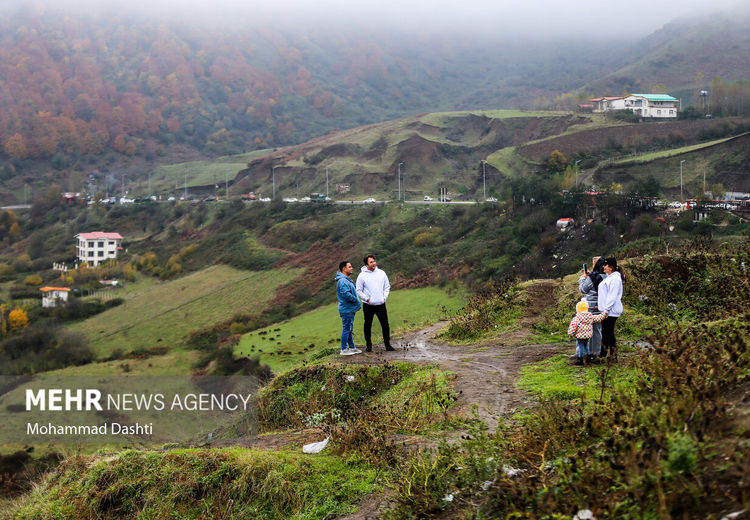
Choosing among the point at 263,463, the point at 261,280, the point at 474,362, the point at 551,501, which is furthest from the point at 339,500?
the point at 261,280

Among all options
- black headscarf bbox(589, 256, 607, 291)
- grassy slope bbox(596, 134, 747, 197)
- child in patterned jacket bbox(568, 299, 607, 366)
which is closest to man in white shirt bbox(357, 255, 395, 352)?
child in patterned jacket bbox(568, 299, 607, 366)

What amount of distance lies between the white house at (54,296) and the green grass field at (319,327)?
24.0 metres

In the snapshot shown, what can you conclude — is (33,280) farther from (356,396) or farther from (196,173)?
(356,396)

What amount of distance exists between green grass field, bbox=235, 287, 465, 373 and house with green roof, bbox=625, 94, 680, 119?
4080cm

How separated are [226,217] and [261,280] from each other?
2135 cm

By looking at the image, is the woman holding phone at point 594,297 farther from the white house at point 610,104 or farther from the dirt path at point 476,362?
the white house at point 610,104

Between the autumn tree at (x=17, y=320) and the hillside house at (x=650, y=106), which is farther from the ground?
the hillside house at (x=650, y=106)

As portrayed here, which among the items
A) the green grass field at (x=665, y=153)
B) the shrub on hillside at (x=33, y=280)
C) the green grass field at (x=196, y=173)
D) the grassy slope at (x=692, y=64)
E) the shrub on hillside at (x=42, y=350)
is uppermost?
the grassy slope at (x=692, y=64)

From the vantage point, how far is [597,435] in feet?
13.0

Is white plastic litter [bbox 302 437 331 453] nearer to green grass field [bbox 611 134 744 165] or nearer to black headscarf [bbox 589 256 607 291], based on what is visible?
black headscarf [bbox 589 256 607 291]

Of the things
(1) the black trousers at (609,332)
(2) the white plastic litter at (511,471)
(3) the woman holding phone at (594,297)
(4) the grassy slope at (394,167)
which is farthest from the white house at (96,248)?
(2) the white plastic litter at (511,471)

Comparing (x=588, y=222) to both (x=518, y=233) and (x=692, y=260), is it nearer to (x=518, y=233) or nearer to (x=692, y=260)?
(x=518, y=233)

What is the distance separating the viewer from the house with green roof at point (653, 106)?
5881cm

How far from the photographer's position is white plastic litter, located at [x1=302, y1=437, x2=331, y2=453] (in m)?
5.48
